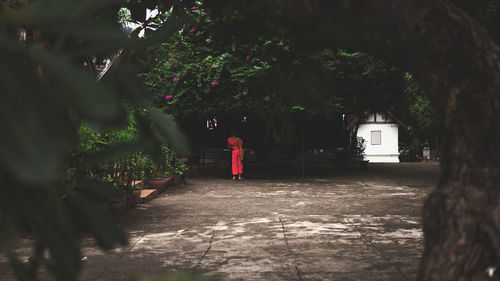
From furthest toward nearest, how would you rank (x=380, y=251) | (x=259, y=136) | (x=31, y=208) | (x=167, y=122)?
(x=259, y=136)
(x=380, y=251)
(x=167, y=122)
(x=31, y=208)

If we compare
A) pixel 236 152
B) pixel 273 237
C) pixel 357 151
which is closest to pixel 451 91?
pixel 273 237

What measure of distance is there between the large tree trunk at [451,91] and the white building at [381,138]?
34.7 meters

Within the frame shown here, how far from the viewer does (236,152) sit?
49.2 feet

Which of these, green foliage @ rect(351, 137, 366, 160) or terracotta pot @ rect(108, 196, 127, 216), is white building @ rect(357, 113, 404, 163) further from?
terracotta pot @ rect(108, 196, 127, 216)

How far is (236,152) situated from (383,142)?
23200 millimetres

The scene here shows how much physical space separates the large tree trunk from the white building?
34686 mm

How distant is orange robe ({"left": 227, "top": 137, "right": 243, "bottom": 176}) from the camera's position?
14914 millimetres

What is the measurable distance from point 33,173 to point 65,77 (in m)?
0.10

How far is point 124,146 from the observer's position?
68cm

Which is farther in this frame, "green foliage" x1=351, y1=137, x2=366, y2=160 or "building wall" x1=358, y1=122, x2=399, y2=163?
"building wall" x1=358, y1=122, x2=399, y2=163

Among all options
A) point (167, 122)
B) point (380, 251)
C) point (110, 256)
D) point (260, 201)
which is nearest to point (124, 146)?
point (167, 122)

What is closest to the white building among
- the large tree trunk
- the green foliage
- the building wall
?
the building wall

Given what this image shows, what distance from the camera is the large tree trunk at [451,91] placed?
1461 millimetres

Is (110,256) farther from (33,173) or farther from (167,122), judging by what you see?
(33,173)
